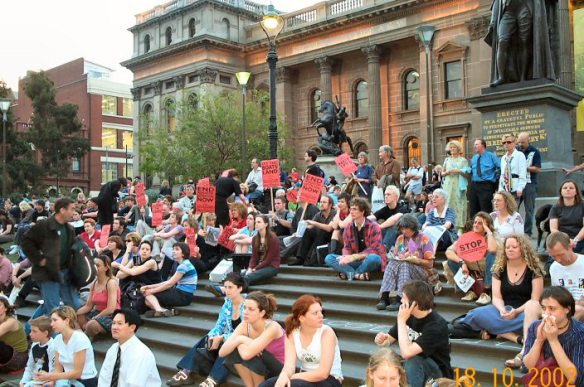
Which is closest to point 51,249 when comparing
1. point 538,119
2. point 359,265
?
point 359,265

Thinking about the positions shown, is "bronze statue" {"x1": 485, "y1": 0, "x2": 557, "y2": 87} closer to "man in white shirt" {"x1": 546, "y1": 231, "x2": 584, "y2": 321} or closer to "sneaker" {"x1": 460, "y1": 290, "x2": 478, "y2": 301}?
"sneaker" {"x1": 460, "y1": 290, "x2": 478, "y2": 301}

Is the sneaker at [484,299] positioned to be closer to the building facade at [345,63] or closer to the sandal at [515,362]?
the sandal at [515,362]

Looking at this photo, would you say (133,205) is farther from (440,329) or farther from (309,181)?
(440,329)

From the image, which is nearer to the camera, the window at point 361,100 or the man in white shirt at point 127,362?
the man in white shirt at point 127,362

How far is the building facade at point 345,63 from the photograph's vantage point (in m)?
36.7

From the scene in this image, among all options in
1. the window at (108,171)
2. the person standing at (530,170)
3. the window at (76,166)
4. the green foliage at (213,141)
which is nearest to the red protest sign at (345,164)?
the person standing at (530,170)

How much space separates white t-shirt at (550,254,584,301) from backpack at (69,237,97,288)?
6.19 metres

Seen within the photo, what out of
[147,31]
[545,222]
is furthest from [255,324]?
[147,31]

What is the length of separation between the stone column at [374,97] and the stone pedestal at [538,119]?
28.2 metres

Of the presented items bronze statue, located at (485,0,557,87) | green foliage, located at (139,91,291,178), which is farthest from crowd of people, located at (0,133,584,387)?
green foliage, located at (139,91,291,178)

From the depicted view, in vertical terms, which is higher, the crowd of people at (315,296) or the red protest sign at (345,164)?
the red protest sign at (345,164)

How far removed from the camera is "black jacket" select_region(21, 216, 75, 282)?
26.4 feet

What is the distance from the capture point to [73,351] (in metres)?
6.86

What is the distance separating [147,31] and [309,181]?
4585 centimetres
